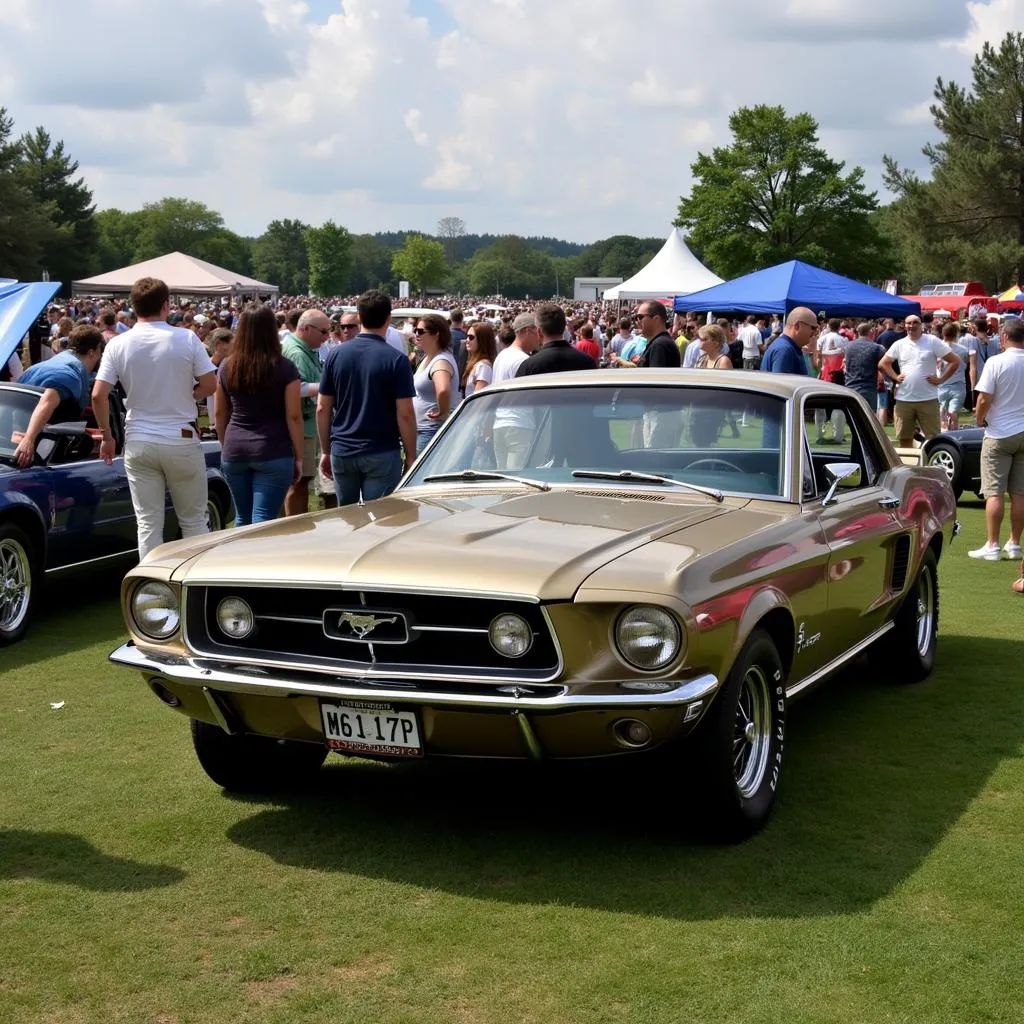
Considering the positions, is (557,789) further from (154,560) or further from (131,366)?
(131,366)

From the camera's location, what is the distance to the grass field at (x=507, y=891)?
12.2 feet

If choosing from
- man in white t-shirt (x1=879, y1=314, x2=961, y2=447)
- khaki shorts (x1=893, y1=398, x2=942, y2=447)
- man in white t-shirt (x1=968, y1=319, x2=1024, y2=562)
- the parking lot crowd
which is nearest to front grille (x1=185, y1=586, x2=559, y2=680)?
the parking lot crowd

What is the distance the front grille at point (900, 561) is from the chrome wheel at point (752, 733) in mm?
1932

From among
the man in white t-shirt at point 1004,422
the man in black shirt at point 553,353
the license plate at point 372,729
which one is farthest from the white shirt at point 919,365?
the license plate at point 372,729

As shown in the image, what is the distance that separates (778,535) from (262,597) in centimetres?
186

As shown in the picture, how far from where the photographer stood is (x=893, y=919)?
4.21 m

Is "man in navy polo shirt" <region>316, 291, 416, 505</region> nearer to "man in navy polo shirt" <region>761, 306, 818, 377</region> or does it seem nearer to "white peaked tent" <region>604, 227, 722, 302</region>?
"man in navy polo shirt" <region>761, 306, 818, 377</region>

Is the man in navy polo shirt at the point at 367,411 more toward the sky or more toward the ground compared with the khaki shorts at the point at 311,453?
more toward the sky

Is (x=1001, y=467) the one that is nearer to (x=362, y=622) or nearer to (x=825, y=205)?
(x=362, y=622)

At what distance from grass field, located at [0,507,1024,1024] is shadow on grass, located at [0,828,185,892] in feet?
0.04

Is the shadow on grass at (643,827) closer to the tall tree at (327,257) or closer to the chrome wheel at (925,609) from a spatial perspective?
the chrome wheel at (925,609)

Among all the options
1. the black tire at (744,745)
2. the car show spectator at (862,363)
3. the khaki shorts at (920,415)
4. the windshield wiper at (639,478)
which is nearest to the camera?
the black tire at (744,745)

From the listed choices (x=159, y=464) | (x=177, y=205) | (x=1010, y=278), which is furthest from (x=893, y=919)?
(x=177, y=205)

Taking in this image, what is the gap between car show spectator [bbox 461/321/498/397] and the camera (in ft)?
36.6
